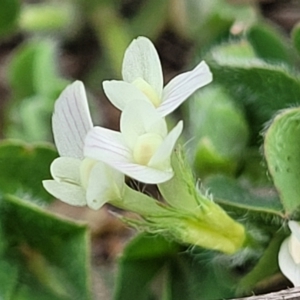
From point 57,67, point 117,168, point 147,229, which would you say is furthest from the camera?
point 57,67

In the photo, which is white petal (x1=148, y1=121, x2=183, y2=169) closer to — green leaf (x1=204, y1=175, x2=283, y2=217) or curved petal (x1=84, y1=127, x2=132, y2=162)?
curved petal (x1=84, y1=127, x2=132, y2=162)

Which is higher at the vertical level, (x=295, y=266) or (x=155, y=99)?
(x=155, y=99)

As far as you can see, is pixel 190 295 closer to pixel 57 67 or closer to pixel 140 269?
pixel 140 269

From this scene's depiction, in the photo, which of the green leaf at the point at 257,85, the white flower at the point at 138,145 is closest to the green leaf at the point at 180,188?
the white flower at the point at 138,145

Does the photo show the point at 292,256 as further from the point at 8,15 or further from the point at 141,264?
the point at 8,15

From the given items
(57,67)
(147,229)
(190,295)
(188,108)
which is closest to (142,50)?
(147,229)

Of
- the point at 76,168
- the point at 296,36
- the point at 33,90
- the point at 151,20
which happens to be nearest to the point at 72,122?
the point at 76,168
